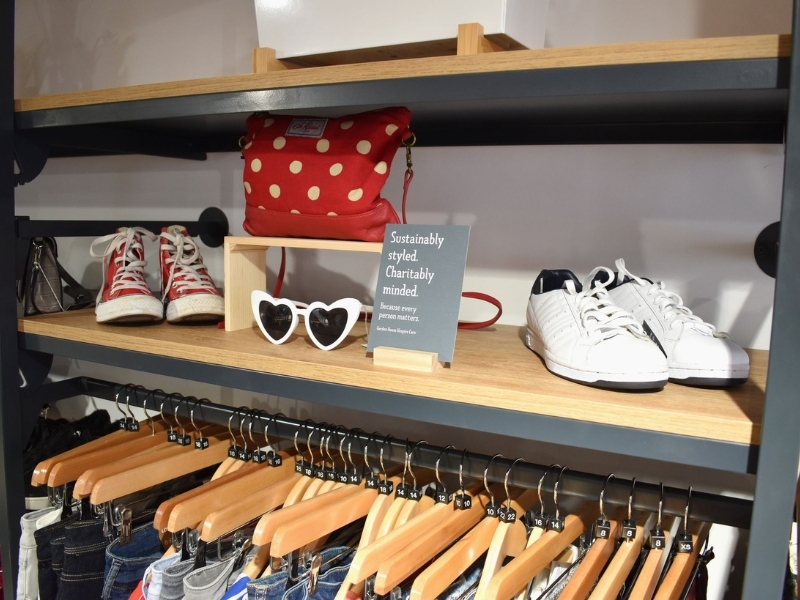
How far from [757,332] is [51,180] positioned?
1.98 meters

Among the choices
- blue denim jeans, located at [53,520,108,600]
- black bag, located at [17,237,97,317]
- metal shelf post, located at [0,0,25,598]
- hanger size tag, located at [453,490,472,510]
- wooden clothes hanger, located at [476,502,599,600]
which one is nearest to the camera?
wooden clothes hanger, located at [476,502,599,600]

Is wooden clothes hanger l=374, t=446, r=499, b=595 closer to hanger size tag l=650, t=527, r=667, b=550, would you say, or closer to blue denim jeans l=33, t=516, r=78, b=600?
hanger size tag l=650, t=527, r=667, b=550

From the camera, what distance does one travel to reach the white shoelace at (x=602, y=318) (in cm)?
81

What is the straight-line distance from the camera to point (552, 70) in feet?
2.51

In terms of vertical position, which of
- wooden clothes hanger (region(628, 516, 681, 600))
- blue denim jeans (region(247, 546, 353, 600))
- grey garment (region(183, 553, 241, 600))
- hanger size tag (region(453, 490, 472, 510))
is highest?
hanger size tag (region(453, 490, 472, 510))

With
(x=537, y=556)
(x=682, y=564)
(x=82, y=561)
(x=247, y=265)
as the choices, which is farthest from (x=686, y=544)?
(x=82, y=561)

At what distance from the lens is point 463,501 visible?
96 centimetres

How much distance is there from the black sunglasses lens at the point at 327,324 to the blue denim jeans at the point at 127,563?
19.2 inches

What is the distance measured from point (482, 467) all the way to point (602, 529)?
20cm

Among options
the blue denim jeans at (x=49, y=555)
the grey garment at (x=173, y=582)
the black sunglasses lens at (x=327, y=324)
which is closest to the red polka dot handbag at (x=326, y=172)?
the black sunglasses lens at (x=327, y=324)

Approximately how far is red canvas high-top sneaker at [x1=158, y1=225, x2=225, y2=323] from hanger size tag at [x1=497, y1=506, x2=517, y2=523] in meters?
0.67

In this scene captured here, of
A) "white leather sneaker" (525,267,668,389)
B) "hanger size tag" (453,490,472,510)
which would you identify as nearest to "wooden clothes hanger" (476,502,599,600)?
"hanger size tag" (453,490,472,510)

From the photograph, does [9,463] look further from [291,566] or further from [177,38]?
[177,38]

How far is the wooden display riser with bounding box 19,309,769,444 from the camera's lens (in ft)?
2.36
